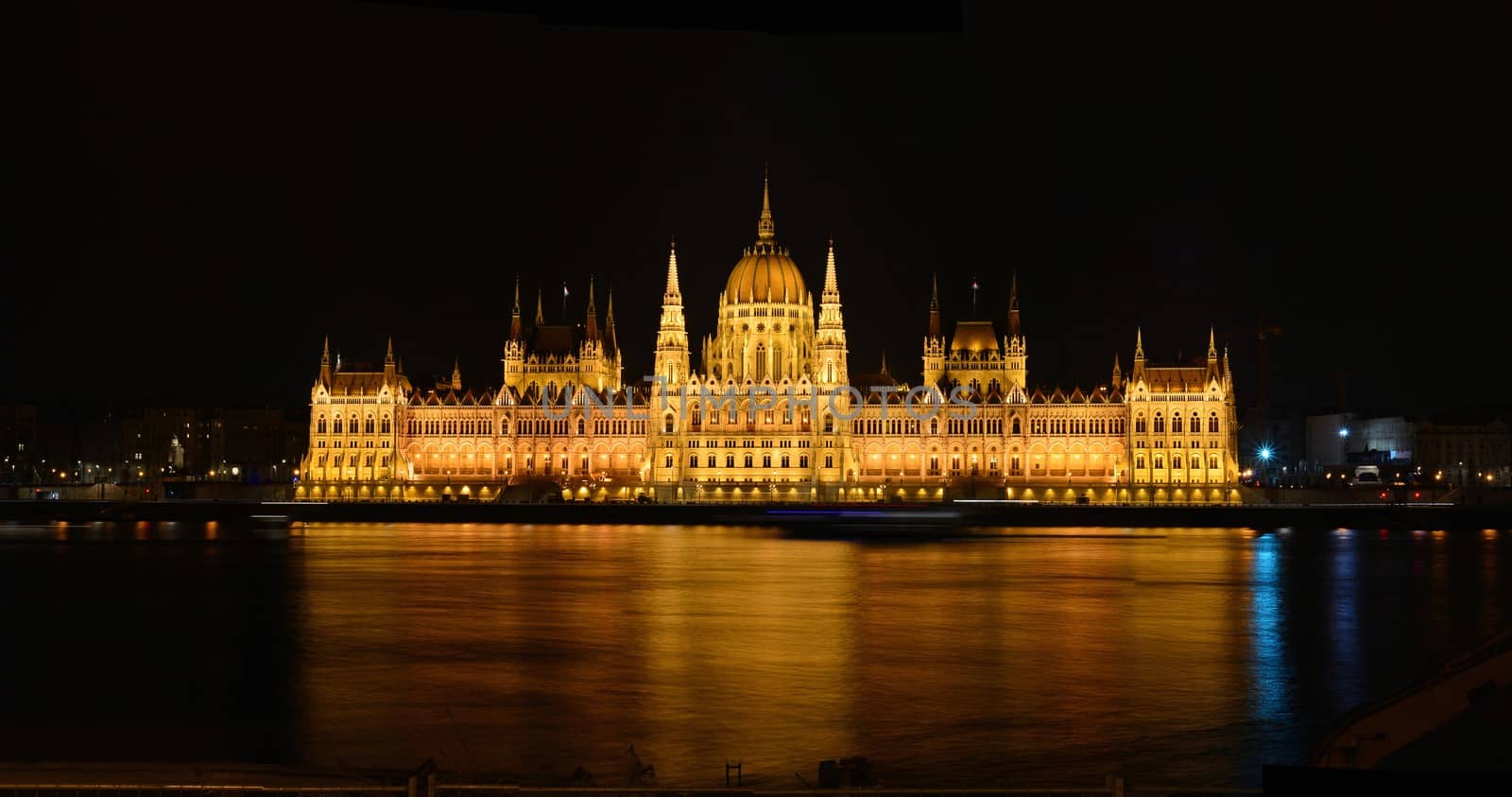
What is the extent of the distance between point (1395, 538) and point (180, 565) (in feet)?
201

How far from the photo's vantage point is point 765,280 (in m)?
134

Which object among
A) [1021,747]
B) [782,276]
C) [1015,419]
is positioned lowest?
[1021,747]

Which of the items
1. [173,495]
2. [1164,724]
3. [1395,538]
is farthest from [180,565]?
[173,495]

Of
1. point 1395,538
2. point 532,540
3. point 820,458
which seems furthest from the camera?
point 820,458

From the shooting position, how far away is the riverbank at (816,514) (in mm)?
100938

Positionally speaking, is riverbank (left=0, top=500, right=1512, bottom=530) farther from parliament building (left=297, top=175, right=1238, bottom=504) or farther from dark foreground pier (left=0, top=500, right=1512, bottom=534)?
parliament building (left=297, top=175, right=1238, bottom=504)

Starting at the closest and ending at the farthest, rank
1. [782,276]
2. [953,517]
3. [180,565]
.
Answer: [180,565]
[953,517]
[782,276]

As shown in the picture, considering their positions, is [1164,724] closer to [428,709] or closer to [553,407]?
[428,709]

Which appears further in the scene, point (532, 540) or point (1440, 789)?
point (532, 540)

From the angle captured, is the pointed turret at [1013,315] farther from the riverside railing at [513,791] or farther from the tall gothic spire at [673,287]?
the riverside railing at [513,791]

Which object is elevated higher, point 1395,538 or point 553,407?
point 553,407

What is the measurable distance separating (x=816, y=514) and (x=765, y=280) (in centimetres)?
3312

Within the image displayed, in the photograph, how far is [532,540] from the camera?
3270 inches

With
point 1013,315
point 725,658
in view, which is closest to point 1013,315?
point 1013,315
